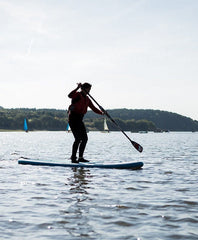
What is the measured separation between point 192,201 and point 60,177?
4.37 m

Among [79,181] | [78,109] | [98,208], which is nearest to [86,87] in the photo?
[78,109]

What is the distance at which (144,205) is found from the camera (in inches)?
240

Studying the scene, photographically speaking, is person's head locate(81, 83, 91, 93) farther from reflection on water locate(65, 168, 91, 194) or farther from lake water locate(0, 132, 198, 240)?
lake water locate(0, 132, 198, 240)

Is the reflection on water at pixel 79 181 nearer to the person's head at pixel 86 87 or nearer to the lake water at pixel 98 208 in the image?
the lake water at pixel 98 208

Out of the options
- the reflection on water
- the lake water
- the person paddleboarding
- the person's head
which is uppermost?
the person's head

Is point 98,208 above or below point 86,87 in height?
below

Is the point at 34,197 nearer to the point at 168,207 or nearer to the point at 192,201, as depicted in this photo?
the point at 168,207

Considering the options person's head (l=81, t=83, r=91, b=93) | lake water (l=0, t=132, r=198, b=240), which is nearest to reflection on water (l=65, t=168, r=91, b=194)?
lake water (l=0, t=132, r=198, b=240)

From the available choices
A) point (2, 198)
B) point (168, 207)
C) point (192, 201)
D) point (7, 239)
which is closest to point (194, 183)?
point (192, 201)

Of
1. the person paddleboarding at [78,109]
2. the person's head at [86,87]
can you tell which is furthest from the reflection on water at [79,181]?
the person's head at [86,87]

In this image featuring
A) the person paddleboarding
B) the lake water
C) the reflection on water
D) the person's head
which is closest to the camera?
the lake water

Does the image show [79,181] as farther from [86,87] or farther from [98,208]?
[86,87]

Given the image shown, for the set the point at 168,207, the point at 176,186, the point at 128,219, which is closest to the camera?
the point at 128,219

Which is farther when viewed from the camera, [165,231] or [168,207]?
[168,207]
